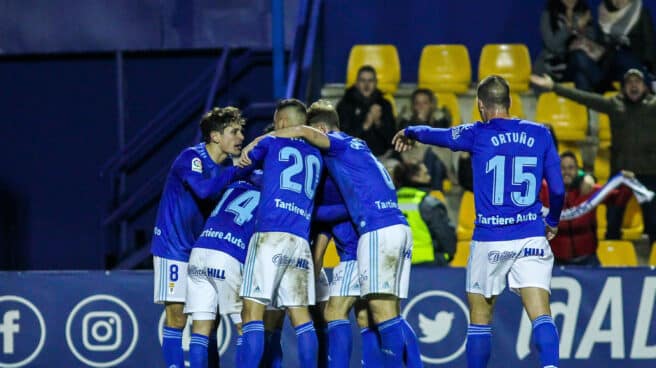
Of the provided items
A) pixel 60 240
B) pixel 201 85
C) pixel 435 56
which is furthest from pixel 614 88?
pixel 60 240

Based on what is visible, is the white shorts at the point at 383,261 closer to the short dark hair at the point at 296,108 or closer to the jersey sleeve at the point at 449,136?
the jersey sleeve at the point at 449,136

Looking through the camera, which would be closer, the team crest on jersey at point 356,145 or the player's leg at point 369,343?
the team crest on jersey at point 356,145

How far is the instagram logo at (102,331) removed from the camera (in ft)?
30.5

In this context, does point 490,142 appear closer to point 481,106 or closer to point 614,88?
point 481,106

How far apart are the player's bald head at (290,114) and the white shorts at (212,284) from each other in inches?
35.2

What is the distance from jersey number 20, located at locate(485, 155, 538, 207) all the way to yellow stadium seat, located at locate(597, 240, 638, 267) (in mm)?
4170

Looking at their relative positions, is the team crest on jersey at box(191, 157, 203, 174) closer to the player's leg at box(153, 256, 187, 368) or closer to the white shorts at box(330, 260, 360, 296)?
the player's leg at box(153, 256, 187, 368)

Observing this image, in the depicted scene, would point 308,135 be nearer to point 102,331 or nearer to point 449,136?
point 449,136

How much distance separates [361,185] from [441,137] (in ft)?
1.81

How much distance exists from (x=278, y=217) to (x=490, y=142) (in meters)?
1.30

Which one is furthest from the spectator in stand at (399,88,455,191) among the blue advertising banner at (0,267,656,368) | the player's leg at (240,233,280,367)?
the player's leg at (240,233,280,367)

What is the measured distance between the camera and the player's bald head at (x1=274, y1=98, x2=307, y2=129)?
7.41 m

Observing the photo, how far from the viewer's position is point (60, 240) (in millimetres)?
14656

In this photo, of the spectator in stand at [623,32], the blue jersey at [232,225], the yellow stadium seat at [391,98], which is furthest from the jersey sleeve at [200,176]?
the spectator in stand at [623,32]
